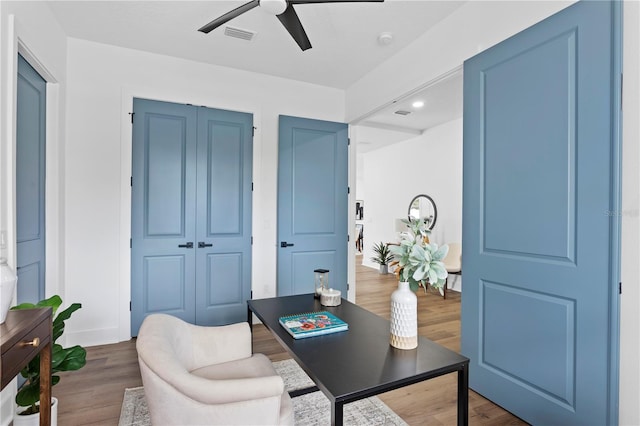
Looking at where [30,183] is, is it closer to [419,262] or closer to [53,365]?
[53,365]

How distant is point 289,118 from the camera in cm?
390

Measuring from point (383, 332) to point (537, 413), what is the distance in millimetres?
1066

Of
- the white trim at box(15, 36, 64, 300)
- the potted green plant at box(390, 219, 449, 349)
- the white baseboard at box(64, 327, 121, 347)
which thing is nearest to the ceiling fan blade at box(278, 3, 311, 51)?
the potted green plant at box(390, 219, 449, 349)

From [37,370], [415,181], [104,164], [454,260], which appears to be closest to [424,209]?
[415,181]

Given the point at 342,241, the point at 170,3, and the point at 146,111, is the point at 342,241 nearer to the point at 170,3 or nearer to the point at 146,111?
the point at 146,111

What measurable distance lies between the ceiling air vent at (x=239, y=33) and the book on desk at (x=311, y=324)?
7.97 ft

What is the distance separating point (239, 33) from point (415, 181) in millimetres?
4190

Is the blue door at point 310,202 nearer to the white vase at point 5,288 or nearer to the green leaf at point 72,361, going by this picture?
the green leaf at point 72,361

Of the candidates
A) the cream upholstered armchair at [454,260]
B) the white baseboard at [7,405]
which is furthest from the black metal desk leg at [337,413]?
the cream upholstered armchair at [454,260]

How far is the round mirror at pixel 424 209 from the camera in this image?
18.5 ft

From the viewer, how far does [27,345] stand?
1355 mm

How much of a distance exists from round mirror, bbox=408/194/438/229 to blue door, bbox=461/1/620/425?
3242 mm

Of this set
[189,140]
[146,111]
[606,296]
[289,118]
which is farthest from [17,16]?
[606,296]

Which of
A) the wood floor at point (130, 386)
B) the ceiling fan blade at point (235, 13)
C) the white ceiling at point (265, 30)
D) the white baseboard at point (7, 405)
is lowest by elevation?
the wood floor at point (130, 386)
